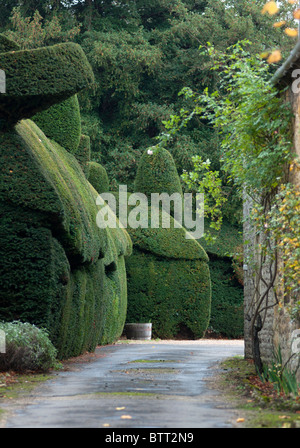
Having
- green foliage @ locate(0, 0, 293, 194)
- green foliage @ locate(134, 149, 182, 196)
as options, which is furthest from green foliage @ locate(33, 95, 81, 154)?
green foliage @ locate(0, 0, 293, 194)

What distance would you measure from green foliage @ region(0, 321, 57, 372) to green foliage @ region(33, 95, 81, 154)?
5.27 m

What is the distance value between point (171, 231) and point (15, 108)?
40.8ft

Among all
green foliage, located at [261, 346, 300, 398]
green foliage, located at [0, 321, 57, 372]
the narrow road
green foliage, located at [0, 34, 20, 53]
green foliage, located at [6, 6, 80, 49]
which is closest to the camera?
the narrow road

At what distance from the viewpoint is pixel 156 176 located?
72.7 ft

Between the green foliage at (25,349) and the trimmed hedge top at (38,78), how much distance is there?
3248 millimetres

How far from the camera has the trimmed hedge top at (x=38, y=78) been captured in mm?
8984

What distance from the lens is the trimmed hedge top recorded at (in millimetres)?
8984

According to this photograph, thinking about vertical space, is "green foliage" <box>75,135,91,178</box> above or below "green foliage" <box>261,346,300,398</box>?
above

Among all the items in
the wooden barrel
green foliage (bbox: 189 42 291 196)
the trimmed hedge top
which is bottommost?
the wooden barrel

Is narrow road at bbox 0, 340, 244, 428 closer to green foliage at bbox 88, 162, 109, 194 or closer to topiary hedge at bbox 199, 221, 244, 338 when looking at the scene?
green foliage at bbox 88, 162, 109, 194

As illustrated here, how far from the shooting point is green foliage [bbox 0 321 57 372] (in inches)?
322

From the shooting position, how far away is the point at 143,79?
1201 inches

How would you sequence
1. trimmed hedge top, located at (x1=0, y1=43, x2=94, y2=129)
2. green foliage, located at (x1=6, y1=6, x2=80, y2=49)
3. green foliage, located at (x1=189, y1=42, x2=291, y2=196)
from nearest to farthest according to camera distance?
green foliage, located at (x1=189, y1=42, x2=291, y2=196)
trimmed hedge top, located at (x1=0, y1=43, x2=94, y2=129)
green foliage, located at (x1=6, y1=6, x2=80, y2=49)

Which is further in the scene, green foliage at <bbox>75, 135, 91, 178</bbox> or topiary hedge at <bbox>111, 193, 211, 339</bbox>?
topiary hedge at <bbox>111, 193, 211, 339</bbox>
